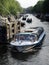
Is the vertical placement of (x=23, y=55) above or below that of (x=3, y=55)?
above

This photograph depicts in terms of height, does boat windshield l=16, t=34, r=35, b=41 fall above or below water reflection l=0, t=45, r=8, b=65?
above

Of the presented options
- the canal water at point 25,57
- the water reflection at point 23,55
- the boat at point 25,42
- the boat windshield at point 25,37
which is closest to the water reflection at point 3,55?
the canal water at point 25,57

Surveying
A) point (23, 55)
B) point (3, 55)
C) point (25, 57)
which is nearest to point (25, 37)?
point (23, 55)

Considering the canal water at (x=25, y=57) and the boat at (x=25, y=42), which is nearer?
the canal water at (x=25, y=57)

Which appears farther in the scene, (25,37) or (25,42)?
(25,37)

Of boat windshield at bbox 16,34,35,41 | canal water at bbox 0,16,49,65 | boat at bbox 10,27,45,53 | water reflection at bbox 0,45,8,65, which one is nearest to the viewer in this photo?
canal water at bbox 0,16,49,65

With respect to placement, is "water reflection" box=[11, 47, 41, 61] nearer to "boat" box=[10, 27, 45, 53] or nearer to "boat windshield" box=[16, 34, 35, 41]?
"boat" box=[10, 27, 45, 53]

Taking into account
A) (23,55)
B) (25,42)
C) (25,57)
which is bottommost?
(23,55)

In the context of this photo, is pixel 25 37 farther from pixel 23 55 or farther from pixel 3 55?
pixel 3 55

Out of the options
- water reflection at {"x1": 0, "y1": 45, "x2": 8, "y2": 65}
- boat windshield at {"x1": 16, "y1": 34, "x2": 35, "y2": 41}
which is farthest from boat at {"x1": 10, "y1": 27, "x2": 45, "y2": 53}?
water reflection at {"x1": 0, "y1": 45, "x2": 8, "y2": 65}

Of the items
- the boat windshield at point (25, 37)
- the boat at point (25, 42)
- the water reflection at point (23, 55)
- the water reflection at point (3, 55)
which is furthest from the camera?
the boat windshield at point (25, 37)

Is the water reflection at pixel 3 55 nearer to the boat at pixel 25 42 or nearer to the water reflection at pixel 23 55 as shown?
the water reflection at pixel 23 55

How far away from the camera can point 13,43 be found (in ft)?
154

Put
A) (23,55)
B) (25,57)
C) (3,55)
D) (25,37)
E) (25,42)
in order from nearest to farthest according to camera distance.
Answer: (25,57) → (23,55) → (3,55) → (25,42) → (25,37)
